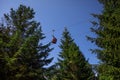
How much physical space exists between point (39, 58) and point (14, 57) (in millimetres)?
5367

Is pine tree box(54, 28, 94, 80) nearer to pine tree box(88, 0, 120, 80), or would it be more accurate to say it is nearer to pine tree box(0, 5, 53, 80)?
pine tree box(0, 5, 53, 80)

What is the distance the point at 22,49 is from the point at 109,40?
34.0ft

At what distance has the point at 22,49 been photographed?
89.8 ft

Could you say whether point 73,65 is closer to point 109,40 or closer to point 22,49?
point 22,49

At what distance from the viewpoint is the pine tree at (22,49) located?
2687 centimetres

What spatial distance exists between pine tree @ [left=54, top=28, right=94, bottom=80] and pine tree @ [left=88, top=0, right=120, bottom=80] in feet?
41.4

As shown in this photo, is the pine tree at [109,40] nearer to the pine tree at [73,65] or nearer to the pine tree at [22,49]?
the pine tree at [22,49]

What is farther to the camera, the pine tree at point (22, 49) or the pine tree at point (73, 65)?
the pine tree at point (73, 65)

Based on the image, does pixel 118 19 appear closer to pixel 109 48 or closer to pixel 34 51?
pixel 109 48

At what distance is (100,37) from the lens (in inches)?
873

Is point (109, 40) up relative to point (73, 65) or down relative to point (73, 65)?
down

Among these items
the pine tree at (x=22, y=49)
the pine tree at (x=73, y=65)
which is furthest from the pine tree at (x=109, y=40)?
the pine tree at (x=73, y=65)

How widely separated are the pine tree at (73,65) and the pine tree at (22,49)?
4274 mm

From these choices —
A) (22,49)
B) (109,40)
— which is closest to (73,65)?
(22,49)
